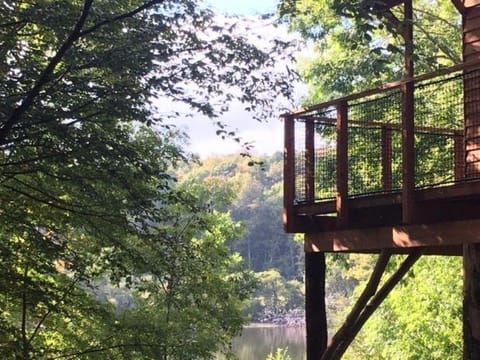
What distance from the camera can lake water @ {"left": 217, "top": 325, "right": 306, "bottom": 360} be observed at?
39.9 metres

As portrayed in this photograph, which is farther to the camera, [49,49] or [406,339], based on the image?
[406,339]

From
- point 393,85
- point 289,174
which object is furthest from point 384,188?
point 393,85

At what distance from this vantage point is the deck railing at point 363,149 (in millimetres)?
4980

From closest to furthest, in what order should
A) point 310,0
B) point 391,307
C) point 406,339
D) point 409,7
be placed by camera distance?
point 409,7
point 310,0
point 406,339
point 391,307

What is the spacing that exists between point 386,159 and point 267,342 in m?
45.3

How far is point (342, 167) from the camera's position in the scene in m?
5.05

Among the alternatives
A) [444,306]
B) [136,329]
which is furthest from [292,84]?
[444,306]

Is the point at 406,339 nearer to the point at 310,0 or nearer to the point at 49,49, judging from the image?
the point at 310,0

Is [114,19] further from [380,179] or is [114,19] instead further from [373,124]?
[380,179]

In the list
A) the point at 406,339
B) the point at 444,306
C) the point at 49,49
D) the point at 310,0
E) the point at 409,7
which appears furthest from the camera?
the point at 406,339

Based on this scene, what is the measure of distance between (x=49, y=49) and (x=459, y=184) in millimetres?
3233

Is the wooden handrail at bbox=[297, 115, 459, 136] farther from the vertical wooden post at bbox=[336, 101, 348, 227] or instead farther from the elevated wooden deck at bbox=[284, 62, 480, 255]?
the vertical wooden post at bbox=[336, 101, 348, 227]

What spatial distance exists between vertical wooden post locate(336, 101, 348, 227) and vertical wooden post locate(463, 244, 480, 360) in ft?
3.18

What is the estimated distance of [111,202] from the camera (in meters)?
5.41
